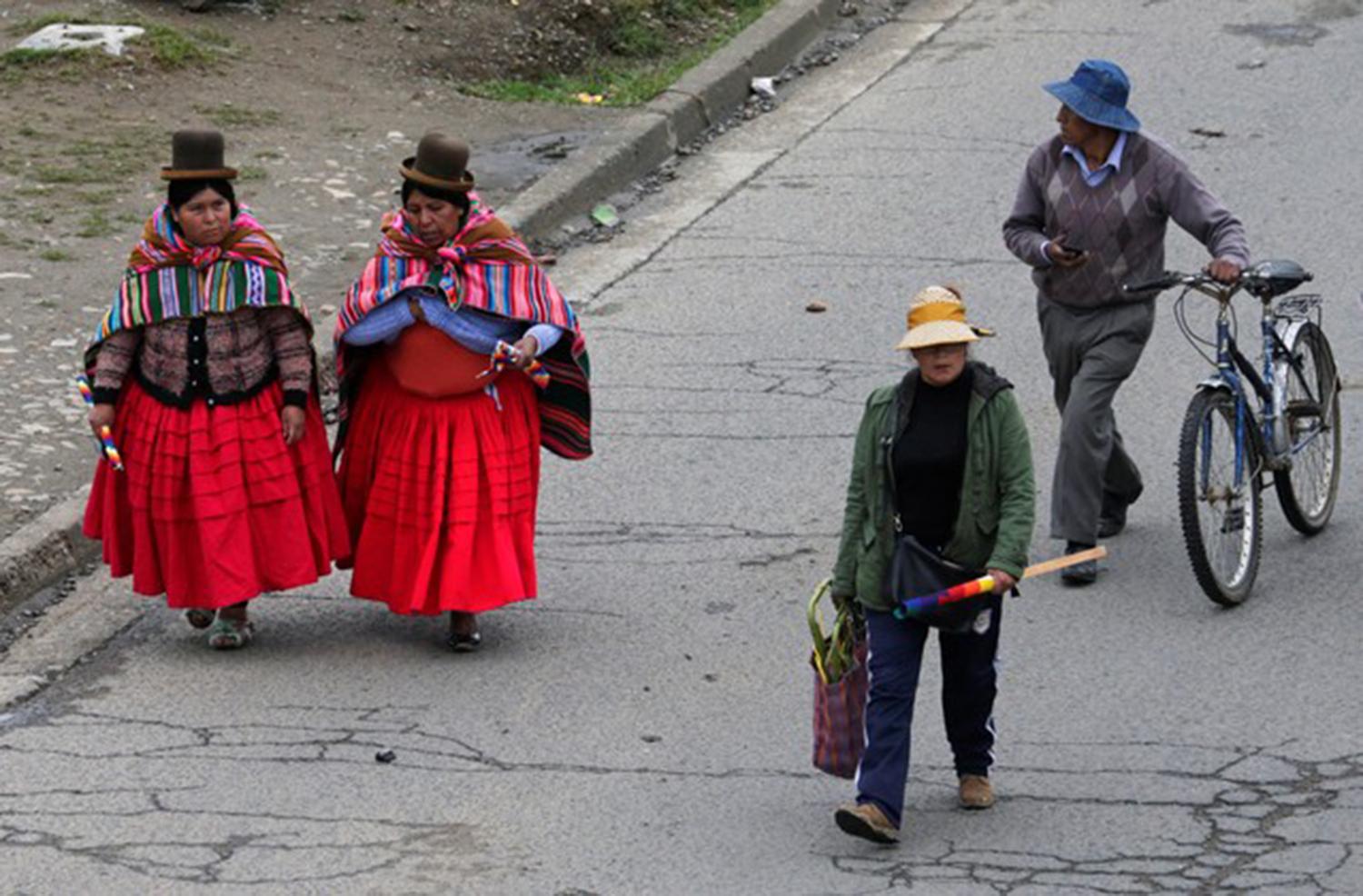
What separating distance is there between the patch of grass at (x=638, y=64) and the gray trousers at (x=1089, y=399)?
6007 mm

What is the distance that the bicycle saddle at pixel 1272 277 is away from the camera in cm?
812

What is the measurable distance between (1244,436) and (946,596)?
2.25 m

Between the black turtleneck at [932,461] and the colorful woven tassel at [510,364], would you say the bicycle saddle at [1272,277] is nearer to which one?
the black turtleneck at [932,461]

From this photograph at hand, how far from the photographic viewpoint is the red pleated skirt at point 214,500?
25.8 ft

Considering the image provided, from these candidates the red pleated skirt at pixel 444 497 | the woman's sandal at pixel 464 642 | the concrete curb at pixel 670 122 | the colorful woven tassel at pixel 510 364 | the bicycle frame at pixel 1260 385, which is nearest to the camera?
the colorful woven tassel at pixel 510 364

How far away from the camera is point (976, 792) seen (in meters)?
6.74

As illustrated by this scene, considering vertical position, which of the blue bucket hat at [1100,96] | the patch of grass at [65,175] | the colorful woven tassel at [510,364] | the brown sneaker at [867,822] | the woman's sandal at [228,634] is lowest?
the woman's sandal at [228,634]

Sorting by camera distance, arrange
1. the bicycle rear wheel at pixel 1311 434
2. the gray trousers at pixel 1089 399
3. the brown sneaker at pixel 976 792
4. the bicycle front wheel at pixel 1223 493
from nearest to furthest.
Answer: the brown sneaker at pixel 976 792, the bicycle front wheel at pixel 1223 493, the gray trousers at pixel 1089 399, the bicycle rear wheel at pixel 1311 434

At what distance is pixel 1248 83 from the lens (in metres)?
14.4

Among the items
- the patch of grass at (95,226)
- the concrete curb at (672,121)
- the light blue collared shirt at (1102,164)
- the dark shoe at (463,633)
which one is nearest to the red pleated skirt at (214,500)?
the dark shoe at (463,633)

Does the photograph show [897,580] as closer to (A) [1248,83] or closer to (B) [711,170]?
(B) [711,170]

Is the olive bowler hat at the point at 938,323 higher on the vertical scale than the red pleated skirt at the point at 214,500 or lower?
higher

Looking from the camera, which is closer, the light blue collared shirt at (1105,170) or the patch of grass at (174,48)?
the light blue collared shirt at (1105,170)

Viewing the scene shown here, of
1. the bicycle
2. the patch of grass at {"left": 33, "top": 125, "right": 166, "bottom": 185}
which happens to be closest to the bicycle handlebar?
the bicycle
